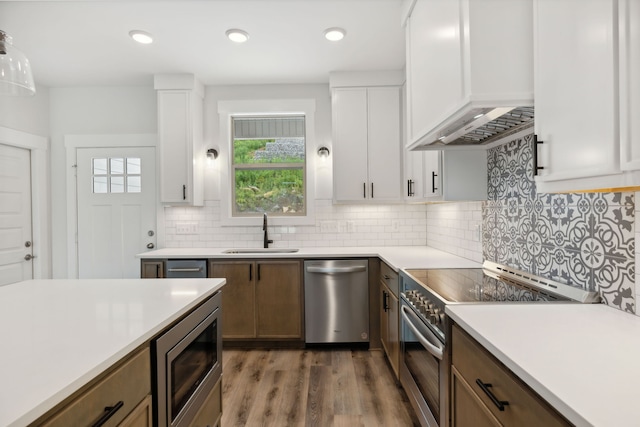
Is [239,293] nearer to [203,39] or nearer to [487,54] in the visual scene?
[203,39]

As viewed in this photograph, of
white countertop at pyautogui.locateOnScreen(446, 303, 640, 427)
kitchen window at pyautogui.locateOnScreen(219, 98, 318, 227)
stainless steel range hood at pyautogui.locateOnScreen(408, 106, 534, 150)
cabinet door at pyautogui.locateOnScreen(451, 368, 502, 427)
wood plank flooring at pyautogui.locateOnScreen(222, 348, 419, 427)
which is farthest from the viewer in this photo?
kitchen window at pyautogui.locateOnScreen(219, 98, 318, 227)

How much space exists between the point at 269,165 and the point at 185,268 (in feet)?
4.63

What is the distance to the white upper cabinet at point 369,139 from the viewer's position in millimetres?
3494

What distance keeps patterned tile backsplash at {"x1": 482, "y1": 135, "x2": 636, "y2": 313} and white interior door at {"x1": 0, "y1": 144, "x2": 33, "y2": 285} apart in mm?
4291

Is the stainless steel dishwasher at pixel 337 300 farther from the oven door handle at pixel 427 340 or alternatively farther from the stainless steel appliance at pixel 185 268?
the oven door handle at pixel 427 340

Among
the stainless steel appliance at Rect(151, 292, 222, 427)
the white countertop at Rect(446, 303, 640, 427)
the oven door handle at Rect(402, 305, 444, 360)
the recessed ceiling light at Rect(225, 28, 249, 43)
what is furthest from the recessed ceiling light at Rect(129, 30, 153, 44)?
the white countertop at Rect(446, 303, 640, 427)

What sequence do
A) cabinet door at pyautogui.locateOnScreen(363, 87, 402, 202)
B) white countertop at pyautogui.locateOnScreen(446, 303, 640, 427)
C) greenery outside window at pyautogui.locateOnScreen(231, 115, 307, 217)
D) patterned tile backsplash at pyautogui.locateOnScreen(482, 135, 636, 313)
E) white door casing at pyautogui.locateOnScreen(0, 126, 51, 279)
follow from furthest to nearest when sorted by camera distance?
greenery outside window at pyautogui.locateOnScreen(231, 115, 307, 217) → white door casing at pyautogui.locateOnScreen(0, 126, 51, 279) → cabinet door at pyautogui.locateOnScreen(363, 87, 402, 202) → patterned tile backsplash at pyautogui.locateOnScreen(482, 135, 636, 313) → white countertop at pyautogui.locateOnScreen(446, 303, 640, 427)

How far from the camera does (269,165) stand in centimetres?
392

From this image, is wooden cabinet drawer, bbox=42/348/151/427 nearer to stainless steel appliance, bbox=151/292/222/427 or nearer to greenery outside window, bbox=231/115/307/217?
stainless steel appliance, bbox=151/292/222/427

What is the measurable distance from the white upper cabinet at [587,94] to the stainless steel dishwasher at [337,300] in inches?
83.6

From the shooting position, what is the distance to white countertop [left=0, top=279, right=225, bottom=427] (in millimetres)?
736

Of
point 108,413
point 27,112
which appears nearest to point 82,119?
point 27,112

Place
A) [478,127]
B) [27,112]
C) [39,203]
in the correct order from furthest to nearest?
[39,203] < [27,112] < [478,127]

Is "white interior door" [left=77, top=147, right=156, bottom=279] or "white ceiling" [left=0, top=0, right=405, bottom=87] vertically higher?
"white ceiling" [left=0, top=0, right=405, bottom=87]
